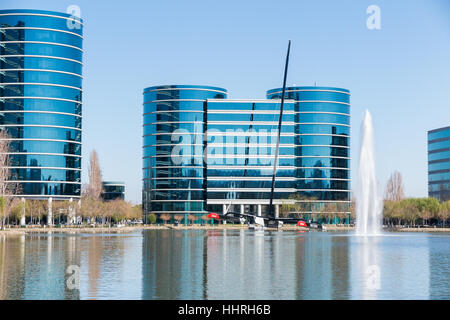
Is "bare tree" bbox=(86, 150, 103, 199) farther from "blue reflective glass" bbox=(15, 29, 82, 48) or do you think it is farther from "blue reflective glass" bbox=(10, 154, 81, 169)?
"blue reflective glass" bbox=(15, 29, 82, 48)

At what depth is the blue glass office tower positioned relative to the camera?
7224 inches

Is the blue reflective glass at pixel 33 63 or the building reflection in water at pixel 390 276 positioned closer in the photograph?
the building reflection in water at pixel 390 276

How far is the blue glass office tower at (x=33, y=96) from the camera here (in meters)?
184

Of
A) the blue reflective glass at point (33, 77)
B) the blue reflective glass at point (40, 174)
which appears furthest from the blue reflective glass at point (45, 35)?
the blue reflective glass at point (40, 174)

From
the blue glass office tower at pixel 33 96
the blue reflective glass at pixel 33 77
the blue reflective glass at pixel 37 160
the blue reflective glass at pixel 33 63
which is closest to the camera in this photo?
the blue reflective glass at pixel 37 160

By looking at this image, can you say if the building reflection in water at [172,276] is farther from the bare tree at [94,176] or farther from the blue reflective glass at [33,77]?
the blue reflective glass at [33,77]

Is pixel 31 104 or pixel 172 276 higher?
pixel 31 104

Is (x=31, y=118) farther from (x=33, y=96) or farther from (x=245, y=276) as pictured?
(x=245, y=276)

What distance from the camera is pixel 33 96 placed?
184m

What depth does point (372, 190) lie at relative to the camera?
445ft

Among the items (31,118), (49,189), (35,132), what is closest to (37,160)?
(35,132)
